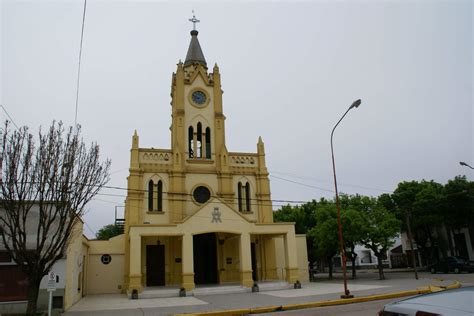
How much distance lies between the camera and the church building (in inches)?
1005

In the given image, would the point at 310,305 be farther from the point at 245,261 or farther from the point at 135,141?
the point at 135,141

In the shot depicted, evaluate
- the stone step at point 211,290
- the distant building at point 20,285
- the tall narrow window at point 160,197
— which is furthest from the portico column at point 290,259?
the distant building at point 20,285

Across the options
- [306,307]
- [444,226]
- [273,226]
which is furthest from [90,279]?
[444,226]

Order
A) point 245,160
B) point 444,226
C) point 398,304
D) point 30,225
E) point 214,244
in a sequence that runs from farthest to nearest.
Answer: point 444,226
point 245,160
point 214,244
point 30,225
point 398,304

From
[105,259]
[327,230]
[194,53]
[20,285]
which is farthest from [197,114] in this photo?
[20,285]

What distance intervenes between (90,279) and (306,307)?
1785 centimetres

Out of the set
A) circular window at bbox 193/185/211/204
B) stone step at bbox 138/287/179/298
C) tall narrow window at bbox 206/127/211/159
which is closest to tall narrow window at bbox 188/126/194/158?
tall narrow window at bbox 206/127/211/159

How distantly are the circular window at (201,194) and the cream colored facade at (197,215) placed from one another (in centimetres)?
8

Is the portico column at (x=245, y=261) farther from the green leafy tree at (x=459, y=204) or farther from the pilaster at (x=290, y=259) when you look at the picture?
the green leafy tree at (x=459, y=204)

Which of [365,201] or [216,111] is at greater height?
[216,111]

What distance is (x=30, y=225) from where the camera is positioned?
16172mm

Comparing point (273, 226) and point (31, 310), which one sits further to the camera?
point (273, 226)

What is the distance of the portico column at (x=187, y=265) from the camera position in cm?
2377

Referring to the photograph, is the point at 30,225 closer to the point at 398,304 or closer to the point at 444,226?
the point at 398,304
